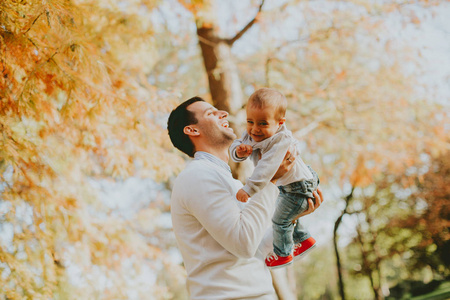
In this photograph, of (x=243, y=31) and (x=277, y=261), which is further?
(x=243, y=31)

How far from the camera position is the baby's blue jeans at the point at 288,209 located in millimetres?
1954

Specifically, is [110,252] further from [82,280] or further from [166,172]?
[166,172]

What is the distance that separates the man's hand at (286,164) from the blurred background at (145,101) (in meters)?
1.67

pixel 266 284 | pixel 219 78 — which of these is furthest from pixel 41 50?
pixel 219 78

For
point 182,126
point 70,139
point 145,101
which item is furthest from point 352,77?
point 182,126

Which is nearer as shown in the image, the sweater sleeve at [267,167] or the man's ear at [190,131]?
the sweater sleeve at [267,167]

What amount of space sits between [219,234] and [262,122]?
0.62 meters

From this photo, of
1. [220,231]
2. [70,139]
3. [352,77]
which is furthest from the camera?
[352,77]

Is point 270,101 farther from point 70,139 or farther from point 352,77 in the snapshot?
point 352,77

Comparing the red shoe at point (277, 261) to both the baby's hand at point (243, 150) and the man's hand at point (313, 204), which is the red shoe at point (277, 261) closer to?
the man's hand at point (313, 204)

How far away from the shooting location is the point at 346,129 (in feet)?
21.4

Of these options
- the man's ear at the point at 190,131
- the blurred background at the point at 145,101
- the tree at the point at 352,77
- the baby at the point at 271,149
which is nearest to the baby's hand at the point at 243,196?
the baby at the point at 271,149

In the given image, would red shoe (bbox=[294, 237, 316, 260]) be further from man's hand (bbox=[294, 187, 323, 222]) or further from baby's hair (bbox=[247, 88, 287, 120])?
baby's hair (bbox=[247, 88, 287, 120])

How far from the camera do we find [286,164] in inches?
72.8
